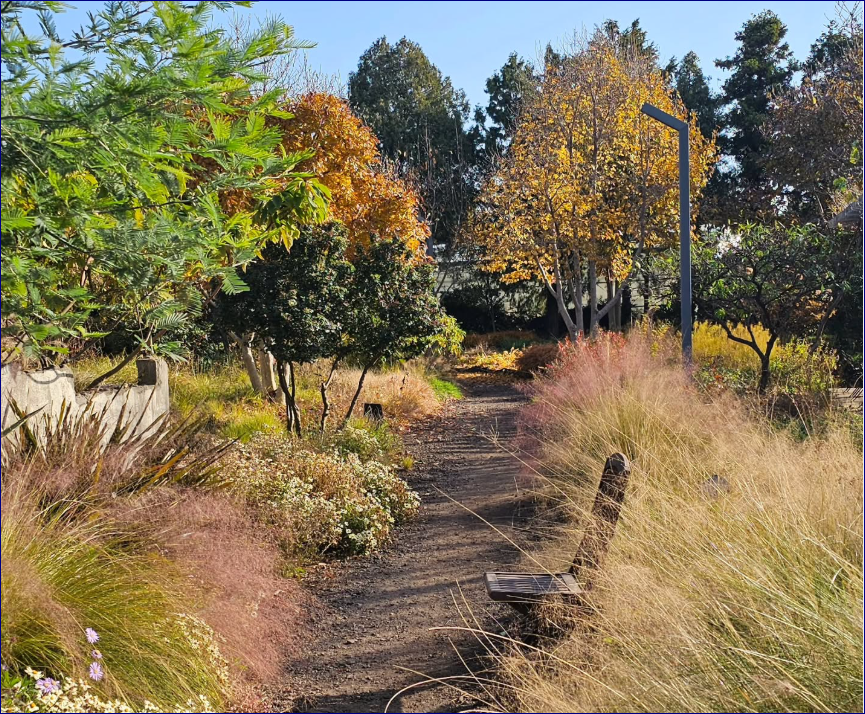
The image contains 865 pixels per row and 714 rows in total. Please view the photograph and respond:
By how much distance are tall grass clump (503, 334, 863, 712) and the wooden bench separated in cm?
12

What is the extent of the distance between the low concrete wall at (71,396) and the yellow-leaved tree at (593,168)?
11.8m

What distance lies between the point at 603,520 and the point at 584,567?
0.91ft

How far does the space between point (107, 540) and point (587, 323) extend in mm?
25995

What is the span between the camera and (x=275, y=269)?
32.6ft

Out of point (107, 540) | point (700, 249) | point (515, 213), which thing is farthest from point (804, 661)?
point (515, 213)

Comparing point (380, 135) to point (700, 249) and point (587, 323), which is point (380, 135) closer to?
point (587, 323)

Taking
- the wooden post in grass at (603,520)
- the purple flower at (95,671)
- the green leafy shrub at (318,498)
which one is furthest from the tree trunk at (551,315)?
the purple flower at (95,671)

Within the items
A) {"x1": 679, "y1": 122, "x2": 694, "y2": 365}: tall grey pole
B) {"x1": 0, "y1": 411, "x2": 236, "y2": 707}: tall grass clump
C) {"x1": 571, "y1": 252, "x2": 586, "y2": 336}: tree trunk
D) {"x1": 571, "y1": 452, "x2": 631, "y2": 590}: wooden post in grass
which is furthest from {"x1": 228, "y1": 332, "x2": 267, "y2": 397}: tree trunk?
{"x1": 571, "y1": 252, "x2": 586, "y2": 336}: tree trunk

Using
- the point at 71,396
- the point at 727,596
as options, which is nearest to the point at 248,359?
the point at 71,396

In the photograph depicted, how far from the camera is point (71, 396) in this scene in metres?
7.16

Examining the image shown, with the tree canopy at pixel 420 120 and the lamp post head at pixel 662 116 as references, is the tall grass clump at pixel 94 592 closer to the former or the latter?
the lamp post head at pixel 662 116

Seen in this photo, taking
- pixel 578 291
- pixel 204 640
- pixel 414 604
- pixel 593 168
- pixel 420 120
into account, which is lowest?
pixel 414 604

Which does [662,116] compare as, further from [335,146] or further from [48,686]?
[48,686]

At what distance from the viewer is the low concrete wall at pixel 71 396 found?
6137mm
